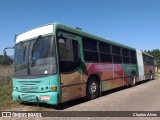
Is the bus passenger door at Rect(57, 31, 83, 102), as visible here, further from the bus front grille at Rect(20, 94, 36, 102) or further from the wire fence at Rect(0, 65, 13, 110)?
the wire fence at Rect(0, 65, 13, 110)

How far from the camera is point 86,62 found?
1125cm

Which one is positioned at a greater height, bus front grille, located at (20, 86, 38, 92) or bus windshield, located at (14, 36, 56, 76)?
bus windshield, located at (14, 36, 56, 76)

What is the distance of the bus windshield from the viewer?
9.18 meters

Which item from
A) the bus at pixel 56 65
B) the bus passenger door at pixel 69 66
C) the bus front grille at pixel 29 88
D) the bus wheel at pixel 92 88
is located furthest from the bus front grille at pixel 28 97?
the bus wheel at pixel 92 88

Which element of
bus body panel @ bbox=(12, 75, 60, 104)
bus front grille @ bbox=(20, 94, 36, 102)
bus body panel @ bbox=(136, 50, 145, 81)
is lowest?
bus front grille @ bbox=(20, 94, 36, 102)

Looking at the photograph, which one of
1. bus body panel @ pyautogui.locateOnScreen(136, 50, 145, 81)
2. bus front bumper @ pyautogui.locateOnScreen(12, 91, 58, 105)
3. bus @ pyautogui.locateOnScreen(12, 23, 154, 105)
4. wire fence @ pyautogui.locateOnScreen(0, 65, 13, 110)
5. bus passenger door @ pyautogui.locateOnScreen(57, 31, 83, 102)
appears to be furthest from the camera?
bus body panel @ pyautogui.locateOnScreen(136, 50, 145, 81)

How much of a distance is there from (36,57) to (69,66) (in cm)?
126

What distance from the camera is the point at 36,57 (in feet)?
31.2

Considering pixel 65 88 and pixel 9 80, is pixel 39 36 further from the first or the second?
pixel 9 80

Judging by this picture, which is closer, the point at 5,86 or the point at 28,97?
the point at 28,97

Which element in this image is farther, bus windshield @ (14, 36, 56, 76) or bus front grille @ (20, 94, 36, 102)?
bus front grille @ (20, 94, 36, 102)

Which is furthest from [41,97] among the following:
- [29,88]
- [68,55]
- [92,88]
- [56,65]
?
[92,88]

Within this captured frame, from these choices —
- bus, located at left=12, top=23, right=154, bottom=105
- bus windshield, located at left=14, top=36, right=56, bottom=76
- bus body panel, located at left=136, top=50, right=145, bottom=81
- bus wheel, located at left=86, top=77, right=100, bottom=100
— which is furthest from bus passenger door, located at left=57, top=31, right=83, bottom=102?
bus body panel, located at left=136, top=50, right=145, bottom=81

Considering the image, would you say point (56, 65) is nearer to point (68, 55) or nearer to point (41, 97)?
point (68, 55)
